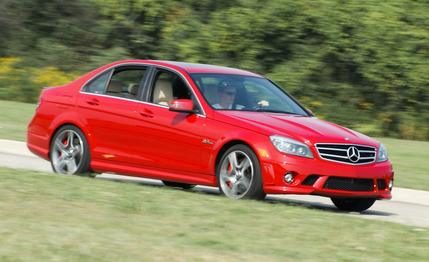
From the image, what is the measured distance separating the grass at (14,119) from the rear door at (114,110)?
20.4ft

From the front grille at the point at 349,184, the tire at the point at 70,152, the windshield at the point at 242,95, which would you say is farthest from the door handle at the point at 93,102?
the front grille at the point at 349,184

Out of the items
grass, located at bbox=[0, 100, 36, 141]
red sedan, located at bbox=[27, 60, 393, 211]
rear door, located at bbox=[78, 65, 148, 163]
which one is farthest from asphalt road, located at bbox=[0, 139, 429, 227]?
grass, located at bbox=[0, 100, 36, 141]

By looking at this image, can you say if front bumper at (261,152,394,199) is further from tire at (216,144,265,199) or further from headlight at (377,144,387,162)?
headlight at (377,144,387,162)

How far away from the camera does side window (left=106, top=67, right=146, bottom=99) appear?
1280cm

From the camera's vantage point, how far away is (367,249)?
801cm

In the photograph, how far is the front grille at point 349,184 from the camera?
36.9ft

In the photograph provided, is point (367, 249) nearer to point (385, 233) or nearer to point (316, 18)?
point (385, 233)

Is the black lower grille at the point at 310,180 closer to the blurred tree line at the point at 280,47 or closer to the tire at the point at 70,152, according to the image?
the tire at the point at 70,152

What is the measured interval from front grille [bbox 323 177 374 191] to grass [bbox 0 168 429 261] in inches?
48.2

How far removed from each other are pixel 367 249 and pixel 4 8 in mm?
27785

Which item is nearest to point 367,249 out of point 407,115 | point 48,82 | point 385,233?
point 385,233

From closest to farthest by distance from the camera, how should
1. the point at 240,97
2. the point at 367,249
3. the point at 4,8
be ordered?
the point at 367,249 → the point at 240,97 → the point at 4,8

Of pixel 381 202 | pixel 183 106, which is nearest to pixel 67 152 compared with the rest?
pixel 183 106

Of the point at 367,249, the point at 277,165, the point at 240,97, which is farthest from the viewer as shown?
the point at 240,97
